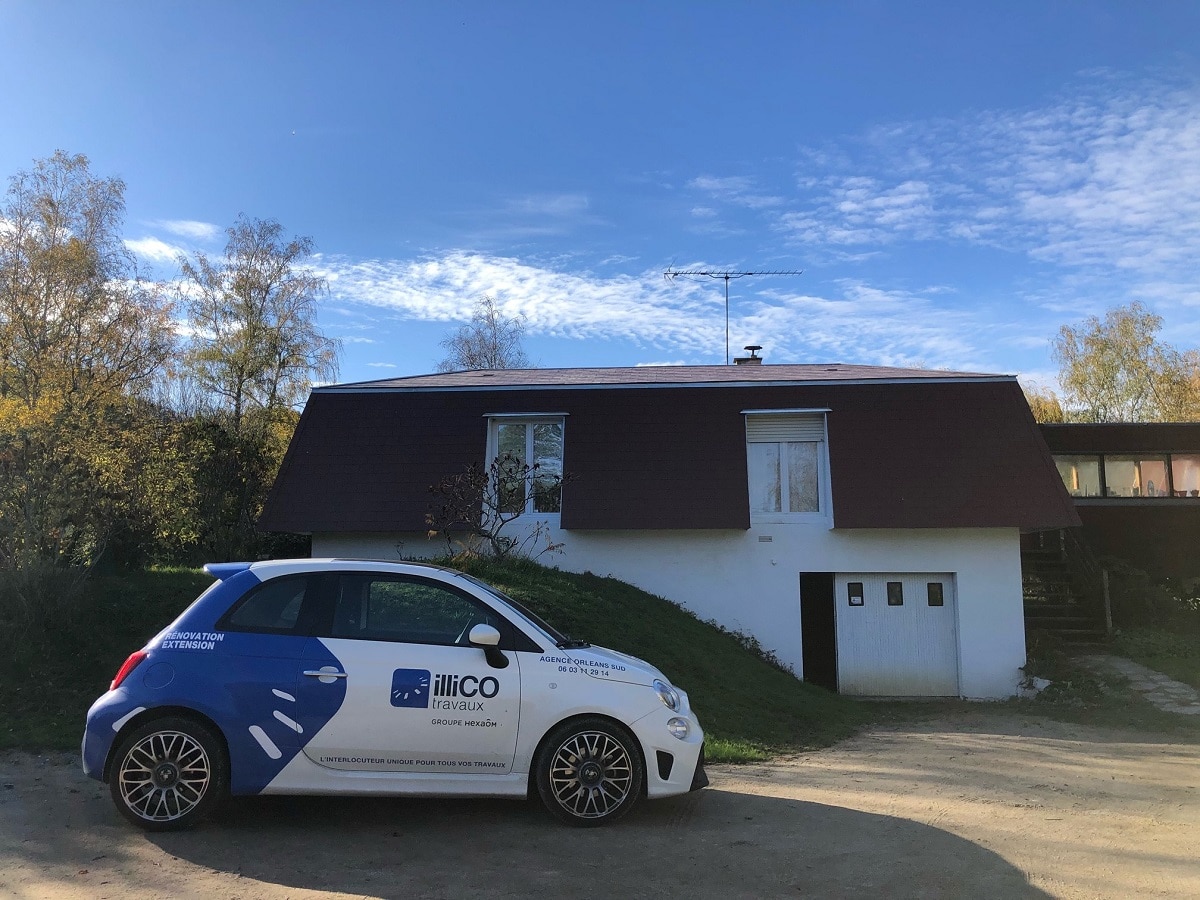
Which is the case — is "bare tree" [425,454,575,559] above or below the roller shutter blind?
below

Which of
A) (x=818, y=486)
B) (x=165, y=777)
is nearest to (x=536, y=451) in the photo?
(x=818, y=486)

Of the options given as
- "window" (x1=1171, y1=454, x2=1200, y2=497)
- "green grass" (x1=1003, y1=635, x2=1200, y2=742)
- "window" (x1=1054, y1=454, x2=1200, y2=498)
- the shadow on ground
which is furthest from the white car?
"window" (x1=1171, y1=454, x2=1200, y2=497)

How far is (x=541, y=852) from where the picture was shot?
5.28m

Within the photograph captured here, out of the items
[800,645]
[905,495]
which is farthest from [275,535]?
[905,495]

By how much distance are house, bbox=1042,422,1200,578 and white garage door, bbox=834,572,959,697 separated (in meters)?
7.22

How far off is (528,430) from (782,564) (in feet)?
17.7

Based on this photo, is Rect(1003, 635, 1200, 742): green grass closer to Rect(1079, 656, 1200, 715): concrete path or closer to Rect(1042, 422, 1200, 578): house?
Rect(1079, 656, 1200, 715): concrete path

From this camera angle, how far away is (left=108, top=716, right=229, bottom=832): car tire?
5.52 metres

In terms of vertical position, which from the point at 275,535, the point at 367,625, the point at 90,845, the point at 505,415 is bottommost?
the point at 90,845

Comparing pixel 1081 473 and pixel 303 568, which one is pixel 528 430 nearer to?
pixel 303 568

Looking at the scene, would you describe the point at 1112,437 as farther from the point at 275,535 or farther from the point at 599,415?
the point at 275,535

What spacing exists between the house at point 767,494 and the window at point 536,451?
0.04 m

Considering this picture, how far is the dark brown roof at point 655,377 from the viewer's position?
664 inches

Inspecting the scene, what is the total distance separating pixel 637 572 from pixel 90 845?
11.5 meters
